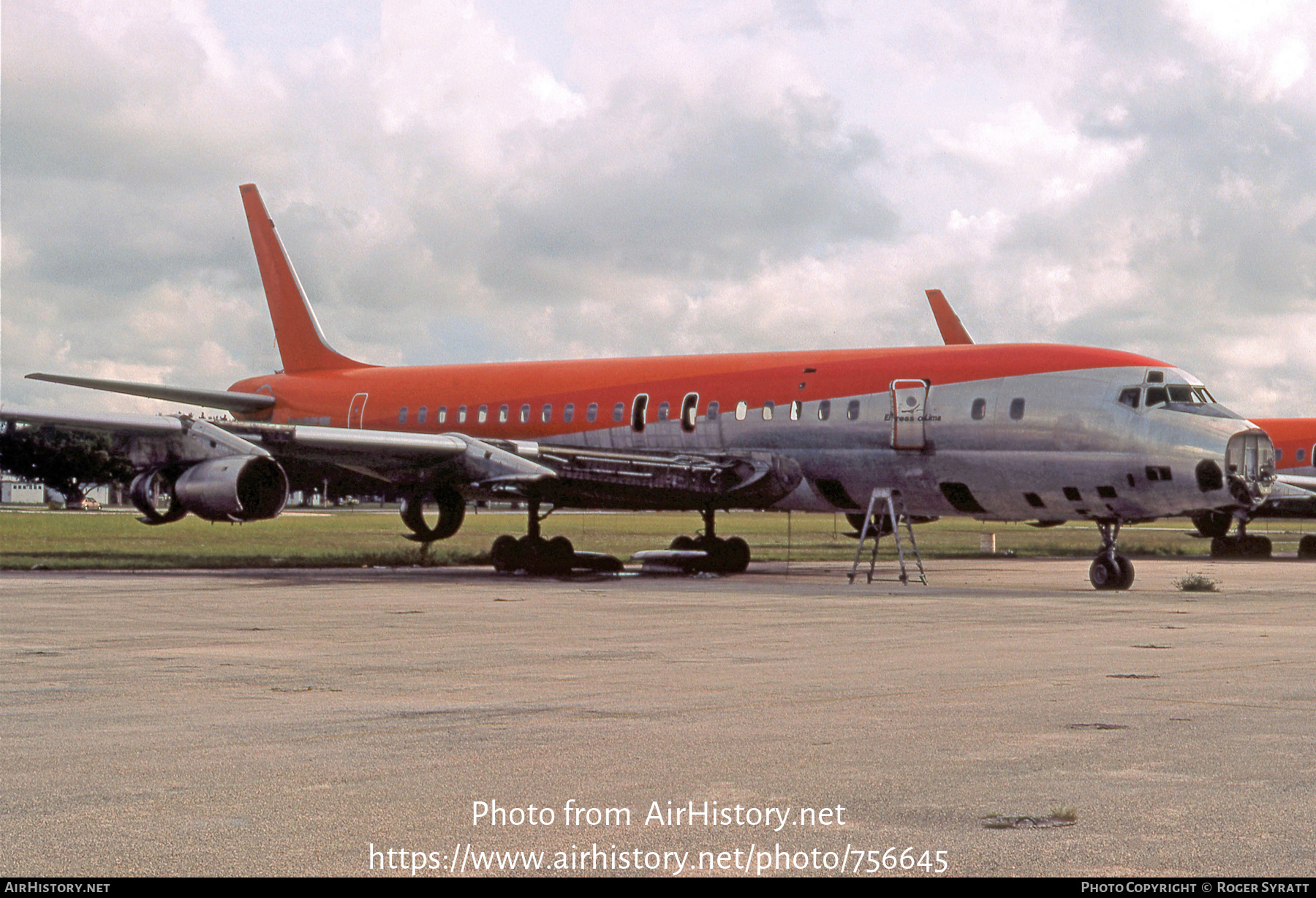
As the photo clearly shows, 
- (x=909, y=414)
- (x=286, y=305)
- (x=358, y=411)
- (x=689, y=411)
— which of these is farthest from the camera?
(x=286, y=305)

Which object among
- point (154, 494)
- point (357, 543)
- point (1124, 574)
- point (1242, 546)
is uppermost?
point (154, 494)

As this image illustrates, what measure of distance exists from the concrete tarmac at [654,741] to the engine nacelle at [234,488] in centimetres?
613

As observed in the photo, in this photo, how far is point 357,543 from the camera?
46.6 m

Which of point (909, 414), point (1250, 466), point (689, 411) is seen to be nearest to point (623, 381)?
point (689, 411)

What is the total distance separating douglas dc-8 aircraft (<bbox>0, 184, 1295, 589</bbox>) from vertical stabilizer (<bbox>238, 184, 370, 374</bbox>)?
436 centimetres

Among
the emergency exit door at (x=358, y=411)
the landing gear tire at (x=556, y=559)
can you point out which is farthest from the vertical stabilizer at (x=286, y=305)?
the landing gear tire at (x=556, y=559)

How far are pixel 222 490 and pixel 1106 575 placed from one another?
1472 centimetres

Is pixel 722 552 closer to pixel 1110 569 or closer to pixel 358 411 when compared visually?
pixel 1110 569

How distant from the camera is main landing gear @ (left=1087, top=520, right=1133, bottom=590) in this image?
80.3ft

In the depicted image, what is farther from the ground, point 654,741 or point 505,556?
point 505,556

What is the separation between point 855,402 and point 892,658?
13.7 metres

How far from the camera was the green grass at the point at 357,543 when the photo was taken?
34.0 m
